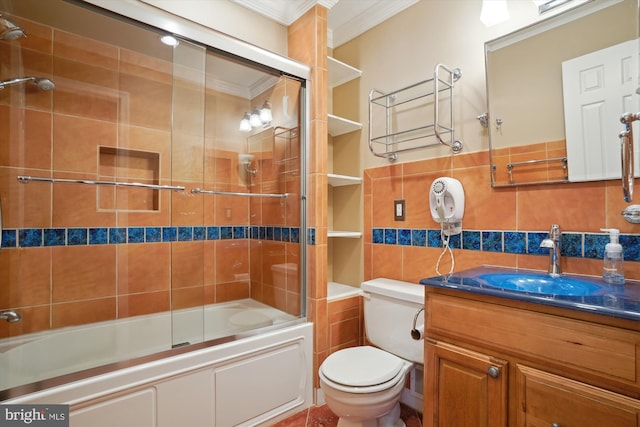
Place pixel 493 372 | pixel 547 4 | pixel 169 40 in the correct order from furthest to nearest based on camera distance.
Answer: pixel 169 40, pixel 547 4, pixel 493 372

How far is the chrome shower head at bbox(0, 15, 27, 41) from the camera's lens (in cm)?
141

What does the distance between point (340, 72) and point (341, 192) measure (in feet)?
2.82

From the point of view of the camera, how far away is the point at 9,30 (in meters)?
1.45

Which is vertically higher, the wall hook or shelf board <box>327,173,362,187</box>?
the wall hook

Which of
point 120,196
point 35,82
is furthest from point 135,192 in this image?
point 35,82

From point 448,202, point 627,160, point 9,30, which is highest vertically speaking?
point 9,30

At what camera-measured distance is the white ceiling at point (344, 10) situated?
1976mm

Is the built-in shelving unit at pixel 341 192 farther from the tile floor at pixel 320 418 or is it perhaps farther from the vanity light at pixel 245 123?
the tile floor at pixel 320 418

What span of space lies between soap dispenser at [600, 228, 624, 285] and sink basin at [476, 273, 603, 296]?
0.22 feet

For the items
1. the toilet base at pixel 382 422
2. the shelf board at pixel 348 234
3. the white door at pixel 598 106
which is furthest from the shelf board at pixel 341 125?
the toilet base at pixel 382 422

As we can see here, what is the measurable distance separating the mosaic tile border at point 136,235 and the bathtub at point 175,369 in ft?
1.57

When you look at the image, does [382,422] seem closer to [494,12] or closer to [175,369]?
[175,369]

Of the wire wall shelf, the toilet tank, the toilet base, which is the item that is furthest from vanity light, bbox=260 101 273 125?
the toilet base

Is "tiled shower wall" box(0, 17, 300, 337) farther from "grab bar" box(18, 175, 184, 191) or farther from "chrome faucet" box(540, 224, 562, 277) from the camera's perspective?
"chrome faucet" box(540, 224, 562, 277)
